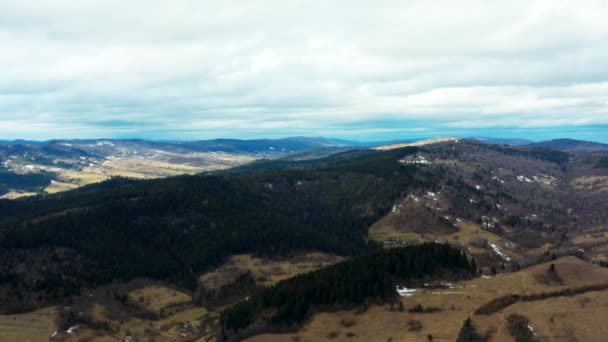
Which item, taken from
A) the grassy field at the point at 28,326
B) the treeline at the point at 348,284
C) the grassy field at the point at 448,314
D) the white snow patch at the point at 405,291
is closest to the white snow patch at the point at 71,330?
the grassy field at the point at 28,326

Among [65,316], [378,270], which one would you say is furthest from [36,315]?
[378,270]

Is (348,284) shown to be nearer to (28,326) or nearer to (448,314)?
(448,314)

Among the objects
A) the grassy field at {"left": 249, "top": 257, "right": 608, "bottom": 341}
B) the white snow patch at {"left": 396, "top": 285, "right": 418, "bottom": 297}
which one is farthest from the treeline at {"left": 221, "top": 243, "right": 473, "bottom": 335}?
→ the grassy field at {"left": 249, "top": 257, "right": 608, "bottom": 341}

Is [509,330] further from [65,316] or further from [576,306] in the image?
[65,316]

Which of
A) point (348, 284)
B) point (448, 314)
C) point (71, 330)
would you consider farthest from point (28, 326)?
point (448, 314)

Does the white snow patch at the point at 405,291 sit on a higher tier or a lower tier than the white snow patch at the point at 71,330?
higher

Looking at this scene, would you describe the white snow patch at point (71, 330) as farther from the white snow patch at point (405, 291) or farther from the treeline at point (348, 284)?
the white snow patch at point (405, 291)
